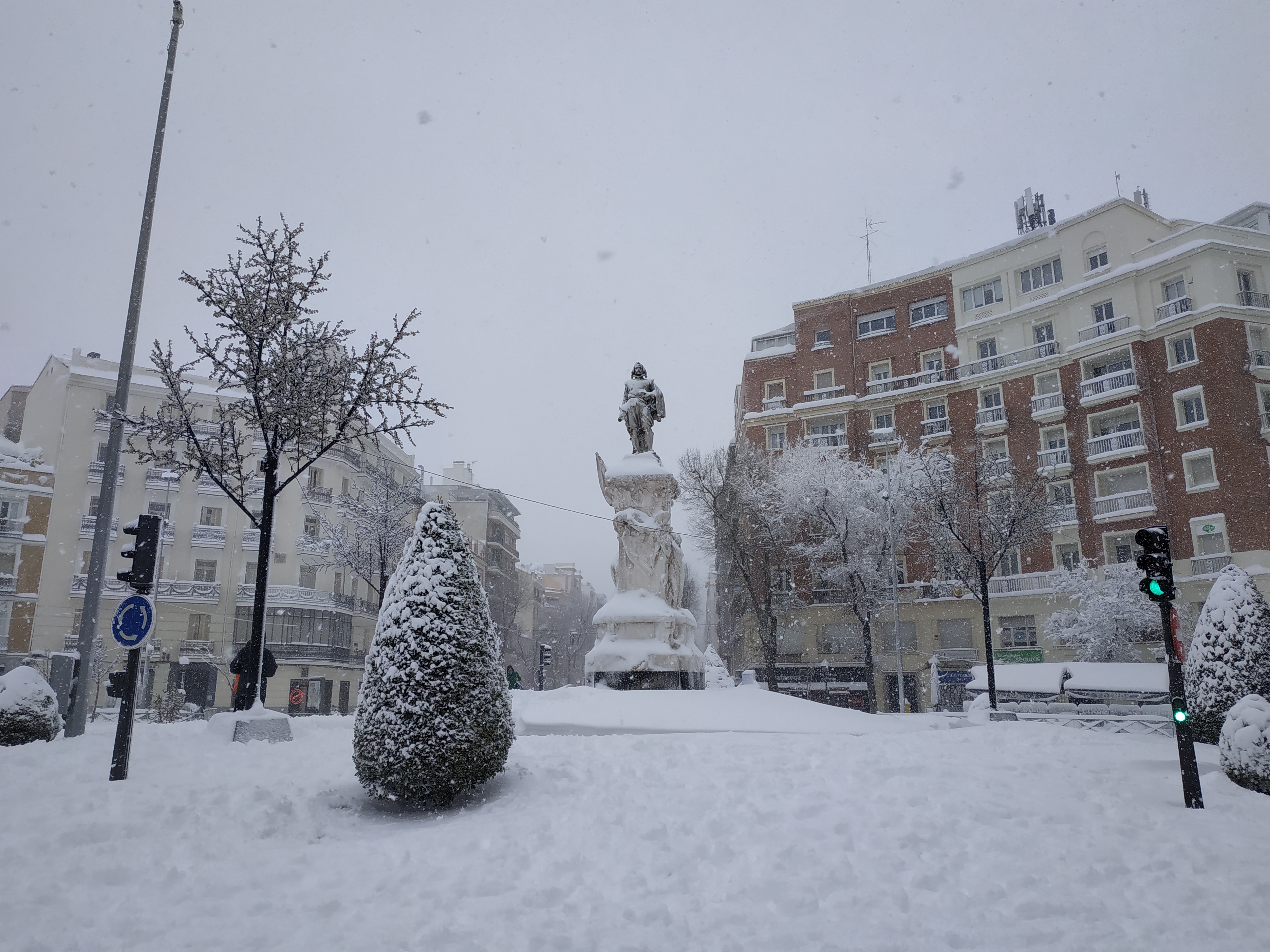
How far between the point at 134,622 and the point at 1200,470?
35.4m

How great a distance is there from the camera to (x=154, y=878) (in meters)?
4.89

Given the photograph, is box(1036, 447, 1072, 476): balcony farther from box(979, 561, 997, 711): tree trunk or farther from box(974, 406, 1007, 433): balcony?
box(979, 561, 997, 711): tree trunk

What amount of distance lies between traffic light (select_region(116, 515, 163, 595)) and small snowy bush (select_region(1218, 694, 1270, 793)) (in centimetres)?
1080

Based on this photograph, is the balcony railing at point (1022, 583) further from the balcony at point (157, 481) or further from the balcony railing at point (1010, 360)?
the balcony at point (157, 481)

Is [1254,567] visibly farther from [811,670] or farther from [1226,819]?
[1226,819]

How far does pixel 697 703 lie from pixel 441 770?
6019 millimetres

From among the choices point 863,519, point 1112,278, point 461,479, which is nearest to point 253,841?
point 863,519

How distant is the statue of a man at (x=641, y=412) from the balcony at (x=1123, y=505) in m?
25.6

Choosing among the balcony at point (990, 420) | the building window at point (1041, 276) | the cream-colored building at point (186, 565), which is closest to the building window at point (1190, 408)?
the balcony at point (990, 420)

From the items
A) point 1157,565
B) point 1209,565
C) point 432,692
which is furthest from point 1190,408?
point 432,692

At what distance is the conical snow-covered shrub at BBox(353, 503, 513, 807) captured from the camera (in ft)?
21.2

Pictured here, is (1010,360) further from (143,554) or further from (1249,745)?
(143,554)

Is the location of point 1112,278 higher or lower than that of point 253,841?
higher

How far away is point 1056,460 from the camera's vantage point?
117 feet
